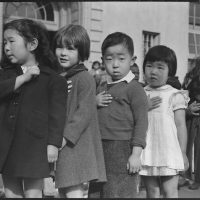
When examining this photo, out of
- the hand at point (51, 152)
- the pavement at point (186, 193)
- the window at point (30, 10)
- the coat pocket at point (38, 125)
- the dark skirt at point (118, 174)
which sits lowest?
the pavement at point (186, 193)

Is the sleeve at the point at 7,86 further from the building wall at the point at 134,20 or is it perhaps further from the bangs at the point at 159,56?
the building wall at the point at 134,20

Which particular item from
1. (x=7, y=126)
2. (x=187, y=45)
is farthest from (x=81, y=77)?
(x=187, y=45)

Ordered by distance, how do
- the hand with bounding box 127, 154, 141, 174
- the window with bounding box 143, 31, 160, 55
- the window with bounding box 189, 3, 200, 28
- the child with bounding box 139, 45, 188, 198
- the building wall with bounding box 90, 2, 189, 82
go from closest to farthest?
the hand with bounding box 127, 154, 141, 174, the child with bounding box 139, 45, 188, 198, the building wall with bounding box 90, 2, 189, 82, the window with bounding box 143, 31, 160, 55, the window with bounding box 189, 3, 200, 28

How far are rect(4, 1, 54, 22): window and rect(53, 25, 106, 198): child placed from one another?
27.4 feet

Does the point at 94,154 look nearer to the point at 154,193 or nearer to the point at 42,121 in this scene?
the point at 42,121

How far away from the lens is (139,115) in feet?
8.64

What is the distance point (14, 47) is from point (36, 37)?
0.17 m

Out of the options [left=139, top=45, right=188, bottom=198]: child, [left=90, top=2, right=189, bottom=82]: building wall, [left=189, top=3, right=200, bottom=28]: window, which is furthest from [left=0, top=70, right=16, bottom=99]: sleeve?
[left=189, top=3, right=200, bottom=28]: window

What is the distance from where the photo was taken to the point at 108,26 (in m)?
12.4

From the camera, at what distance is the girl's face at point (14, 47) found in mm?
2619

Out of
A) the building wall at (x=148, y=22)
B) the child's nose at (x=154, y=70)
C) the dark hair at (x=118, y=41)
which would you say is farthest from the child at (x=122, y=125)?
the building wall at (x=148, y=22)

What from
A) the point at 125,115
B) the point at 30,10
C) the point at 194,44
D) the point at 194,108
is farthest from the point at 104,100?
the point at 194,44

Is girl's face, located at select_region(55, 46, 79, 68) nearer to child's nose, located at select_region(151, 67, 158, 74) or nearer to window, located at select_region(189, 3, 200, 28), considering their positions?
child's nose, located at select_region(151, 67, 158, 74)

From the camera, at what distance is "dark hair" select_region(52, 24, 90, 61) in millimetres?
2685
